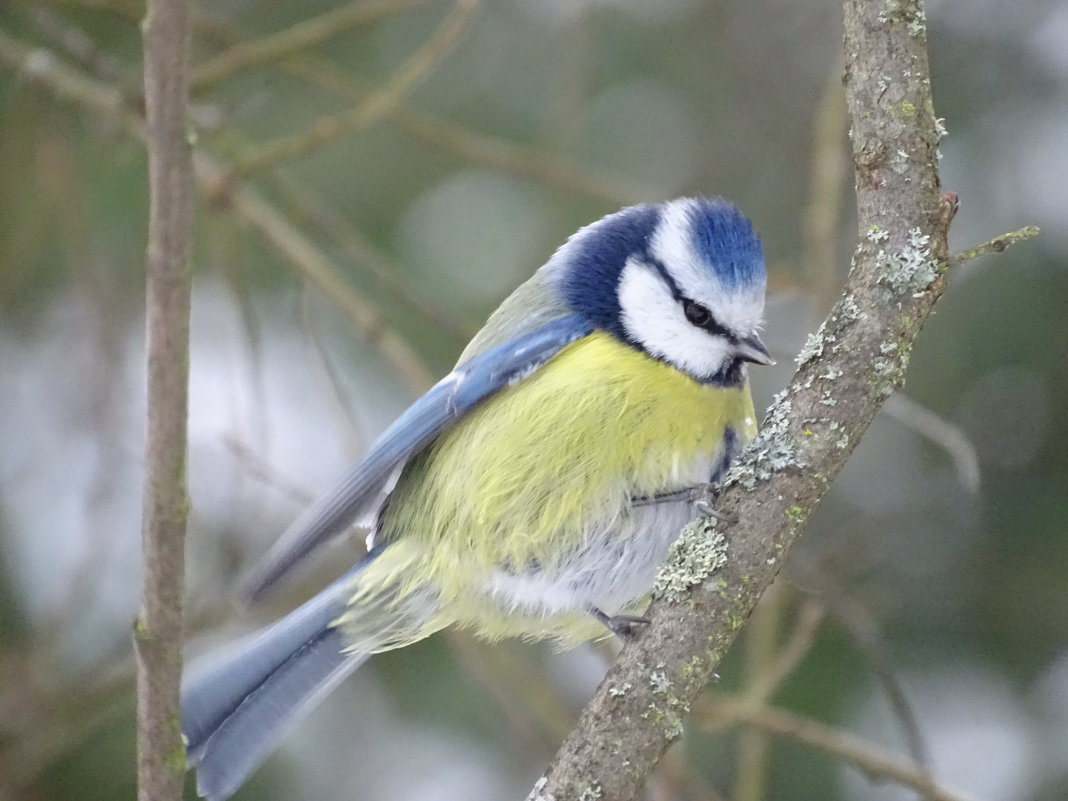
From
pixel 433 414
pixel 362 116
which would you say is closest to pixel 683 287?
pixel 433 414

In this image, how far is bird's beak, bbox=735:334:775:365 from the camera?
1.88 meters

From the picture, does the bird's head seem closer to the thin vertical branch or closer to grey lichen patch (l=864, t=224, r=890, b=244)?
grey lichen patch (l=864, t=224, r=890, b=244)

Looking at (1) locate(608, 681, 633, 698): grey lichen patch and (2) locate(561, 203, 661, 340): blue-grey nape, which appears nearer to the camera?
(1) locate(608, 681, 633, 698): grey lichen patch

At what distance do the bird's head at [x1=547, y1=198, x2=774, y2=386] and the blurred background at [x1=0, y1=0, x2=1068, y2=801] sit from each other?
34 cm

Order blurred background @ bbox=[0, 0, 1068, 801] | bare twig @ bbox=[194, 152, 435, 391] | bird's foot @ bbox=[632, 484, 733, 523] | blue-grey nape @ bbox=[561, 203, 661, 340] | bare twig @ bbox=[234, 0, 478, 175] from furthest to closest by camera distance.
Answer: blurred background @ bbox=[0, 0, 1068, 801]
bare twig @ bbox=[194, 152, 435, 391]
bare twig @ bbox=[234, 0, 478, 175]
blue-grey nape @ bbox=[561, 203, 661, 340]
bird's foot @ bbox=[632, 484, 733, 523]

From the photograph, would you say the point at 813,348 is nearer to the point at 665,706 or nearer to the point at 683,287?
the point at 665,706

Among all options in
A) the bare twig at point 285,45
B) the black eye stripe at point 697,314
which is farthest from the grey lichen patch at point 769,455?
the bare twig at point 285,45

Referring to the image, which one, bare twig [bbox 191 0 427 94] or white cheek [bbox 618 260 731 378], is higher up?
bare twig [bbox 191 0 427 94]

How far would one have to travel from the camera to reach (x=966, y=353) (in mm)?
2834

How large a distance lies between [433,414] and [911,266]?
0.84 metres

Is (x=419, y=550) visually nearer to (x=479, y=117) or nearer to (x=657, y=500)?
(x=657, y=500)

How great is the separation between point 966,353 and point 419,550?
148 centimetres

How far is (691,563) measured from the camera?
55.6 inches

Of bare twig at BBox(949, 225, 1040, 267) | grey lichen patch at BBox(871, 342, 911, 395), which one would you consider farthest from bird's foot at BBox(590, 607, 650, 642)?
bare twig at BBox(949, 225, 1040, 267)
